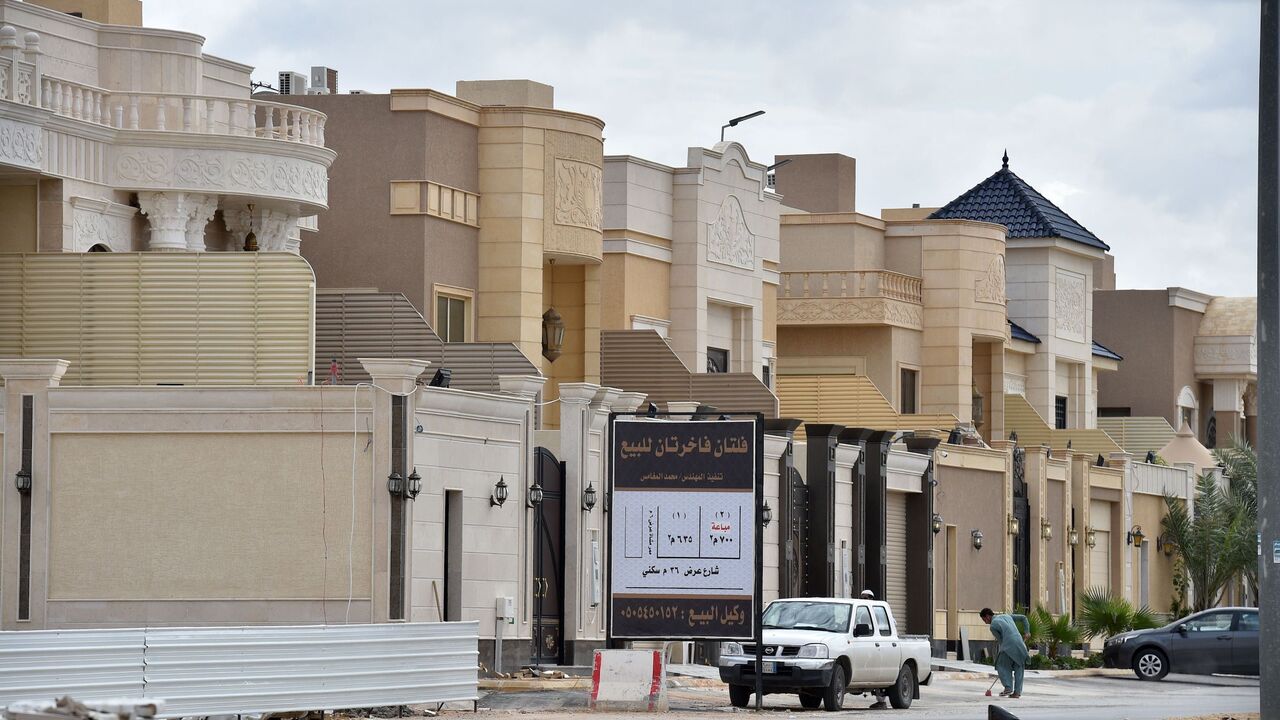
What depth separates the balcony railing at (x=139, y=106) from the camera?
29.5 m

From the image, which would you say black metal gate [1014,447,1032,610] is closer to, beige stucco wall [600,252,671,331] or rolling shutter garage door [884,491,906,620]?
rolling shutter garage door [884,491,906,620]

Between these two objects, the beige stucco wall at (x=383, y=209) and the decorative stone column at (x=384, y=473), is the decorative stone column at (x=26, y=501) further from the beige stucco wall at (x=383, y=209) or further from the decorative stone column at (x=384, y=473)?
the beige stucco wall at (x=383, y=209)

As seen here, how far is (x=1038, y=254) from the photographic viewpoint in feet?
186

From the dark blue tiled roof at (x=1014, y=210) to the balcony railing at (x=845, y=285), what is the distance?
24.4 feet

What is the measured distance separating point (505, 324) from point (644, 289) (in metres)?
5.28

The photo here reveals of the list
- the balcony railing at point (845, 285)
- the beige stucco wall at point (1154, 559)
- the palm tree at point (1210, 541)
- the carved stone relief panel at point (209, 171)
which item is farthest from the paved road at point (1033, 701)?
the palm tree at point (1210, 541)

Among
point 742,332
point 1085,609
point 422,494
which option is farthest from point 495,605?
point 1085,609

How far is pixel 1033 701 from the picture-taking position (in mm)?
29906

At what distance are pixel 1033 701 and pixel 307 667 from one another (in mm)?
12473

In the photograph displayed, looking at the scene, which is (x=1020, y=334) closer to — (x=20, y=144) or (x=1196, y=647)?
(x=1196, y=647)

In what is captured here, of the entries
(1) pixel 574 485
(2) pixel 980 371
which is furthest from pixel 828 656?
(2) pixel 980 371

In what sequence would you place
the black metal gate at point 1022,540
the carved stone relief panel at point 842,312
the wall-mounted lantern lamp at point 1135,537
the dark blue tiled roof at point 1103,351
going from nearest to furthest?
the black metal gate at point 1022,540 < the carved stone relief panel at point 842,312 < the wall-mounted lantern lamp at point 1135,537 < the dark blue tiled roof at point 1103,351

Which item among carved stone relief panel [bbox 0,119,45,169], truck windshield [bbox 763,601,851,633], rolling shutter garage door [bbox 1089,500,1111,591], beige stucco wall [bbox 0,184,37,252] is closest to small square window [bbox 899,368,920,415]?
rolling shutter garage door [bbox 1089,500,1111,591]

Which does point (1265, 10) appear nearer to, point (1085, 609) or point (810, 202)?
point (1085, 609)
